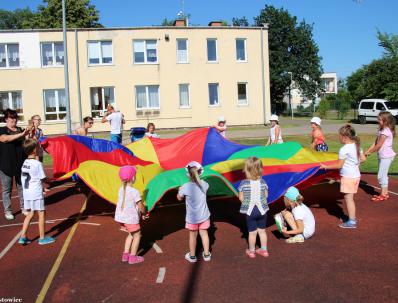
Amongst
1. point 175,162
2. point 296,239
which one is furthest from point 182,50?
point 296,239

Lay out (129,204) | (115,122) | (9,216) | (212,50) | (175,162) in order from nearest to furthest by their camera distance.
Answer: (129,204) → (9,216) → (175,162) → (115,122) → (212,50)

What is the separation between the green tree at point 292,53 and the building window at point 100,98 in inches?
987

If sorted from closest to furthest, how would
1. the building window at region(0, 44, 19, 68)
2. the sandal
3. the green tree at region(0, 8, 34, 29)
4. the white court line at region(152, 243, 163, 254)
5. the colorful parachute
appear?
the white court line at region(152, 243, 163, 254), the colorful parachute, the sandal, the building window at region(0, 44, 19, 68), the green tree at region(0, 8, 34, 29)

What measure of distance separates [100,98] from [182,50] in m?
6.38

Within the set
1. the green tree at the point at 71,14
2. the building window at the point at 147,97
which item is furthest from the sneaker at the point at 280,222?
the green tree at the point at 71,14

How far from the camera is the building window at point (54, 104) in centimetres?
2761

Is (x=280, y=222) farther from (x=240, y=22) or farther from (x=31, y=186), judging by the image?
(x=240, y=22)

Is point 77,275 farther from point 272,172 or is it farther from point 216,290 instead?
point 272,172

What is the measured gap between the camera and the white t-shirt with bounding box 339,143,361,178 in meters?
6.56

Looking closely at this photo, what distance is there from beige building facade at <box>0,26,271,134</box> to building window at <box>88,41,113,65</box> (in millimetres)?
64

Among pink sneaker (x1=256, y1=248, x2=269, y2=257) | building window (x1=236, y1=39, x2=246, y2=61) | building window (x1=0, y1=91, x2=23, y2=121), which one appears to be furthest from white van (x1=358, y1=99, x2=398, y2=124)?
pink sneaker (x1=256, y1=248, x2=269, y2=257)

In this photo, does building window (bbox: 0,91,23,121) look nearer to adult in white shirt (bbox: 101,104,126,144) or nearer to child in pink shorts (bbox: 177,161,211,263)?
adult in white shirt (bbox: 101,104,126,144)

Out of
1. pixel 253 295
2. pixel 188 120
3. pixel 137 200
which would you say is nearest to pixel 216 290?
pixel 253 295

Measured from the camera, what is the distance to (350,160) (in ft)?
21.6
